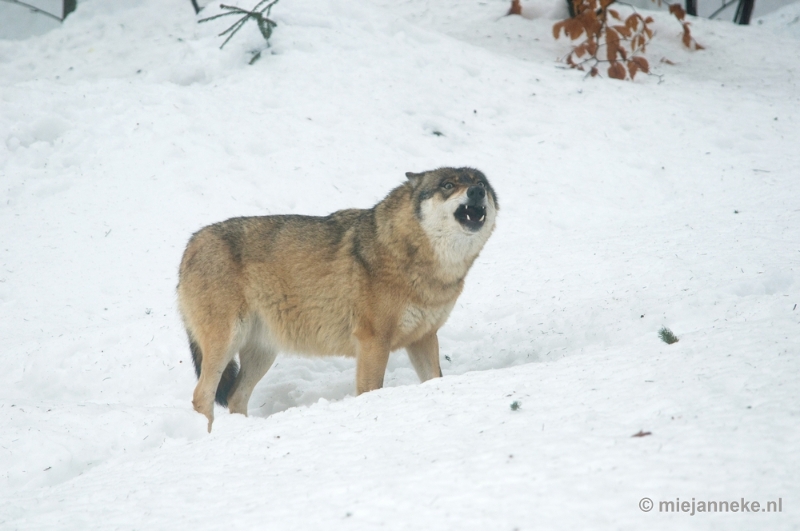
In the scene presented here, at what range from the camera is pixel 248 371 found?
6031 mm

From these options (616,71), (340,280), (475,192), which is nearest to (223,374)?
(340,280)

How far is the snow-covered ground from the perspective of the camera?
2988 millimetres

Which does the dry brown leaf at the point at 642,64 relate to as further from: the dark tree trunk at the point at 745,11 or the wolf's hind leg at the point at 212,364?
the wolf's hind leg at the point at 212,364

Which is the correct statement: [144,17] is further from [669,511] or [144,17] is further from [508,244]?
[669,511]

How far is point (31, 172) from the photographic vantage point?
8984 mm

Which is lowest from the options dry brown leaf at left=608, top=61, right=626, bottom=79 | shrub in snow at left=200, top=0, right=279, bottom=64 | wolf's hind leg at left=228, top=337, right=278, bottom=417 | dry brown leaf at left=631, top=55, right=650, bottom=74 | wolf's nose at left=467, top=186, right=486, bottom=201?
wolf's hind leg at left=228, top=337, right=278, bottom=417

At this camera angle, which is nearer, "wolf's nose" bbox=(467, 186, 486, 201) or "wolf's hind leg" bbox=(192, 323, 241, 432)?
"wolf's nose" bbox=(467, 186, 486, 201)

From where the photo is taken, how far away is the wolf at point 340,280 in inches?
209

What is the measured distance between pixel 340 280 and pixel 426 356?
3.09 feet

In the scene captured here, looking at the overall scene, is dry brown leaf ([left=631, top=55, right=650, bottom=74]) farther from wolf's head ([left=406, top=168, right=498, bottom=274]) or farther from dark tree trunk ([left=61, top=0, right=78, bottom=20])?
dark tree trunk ([left=61, top=0, right=78, bottom=20])

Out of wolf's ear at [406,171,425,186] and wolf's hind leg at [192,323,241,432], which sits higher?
wolf's ear at [406,171,425,186]

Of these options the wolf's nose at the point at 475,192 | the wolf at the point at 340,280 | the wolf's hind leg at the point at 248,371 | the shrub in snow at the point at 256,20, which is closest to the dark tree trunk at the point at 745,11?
the shrub in snow at the point at 256,20

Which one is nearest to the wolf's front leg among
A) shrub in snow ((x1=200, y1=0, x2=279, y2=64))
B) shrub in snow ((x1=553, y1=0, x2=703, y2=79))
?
shrub in snow ((x1=200, y1=0, x2=279, y2=64))

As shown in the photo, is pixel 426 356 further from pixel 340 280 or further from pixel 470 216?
pixel 470 216
